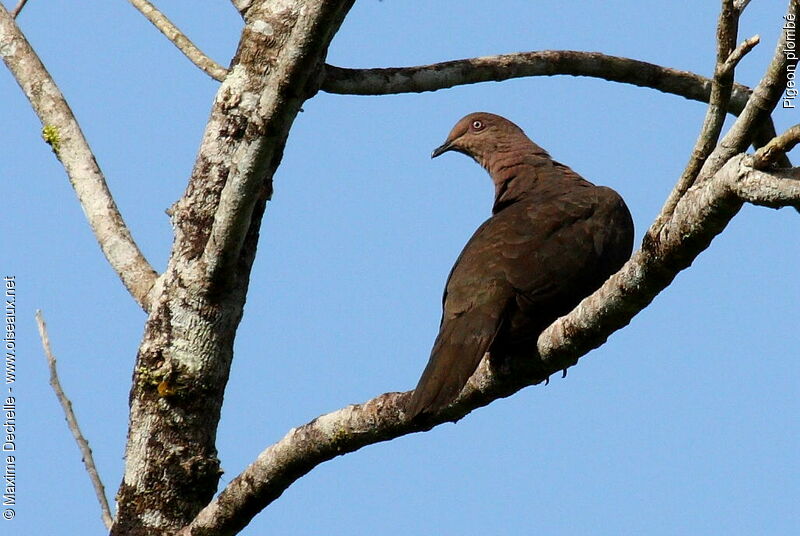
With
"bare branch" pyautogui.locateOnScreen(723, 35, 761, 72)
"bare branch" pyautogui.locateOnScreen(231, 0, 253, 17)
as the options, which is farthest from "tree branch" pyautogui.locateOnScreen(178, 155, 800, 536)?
"bare branch" pyautogui.locateOnScreen(231, 0, 253, 17)

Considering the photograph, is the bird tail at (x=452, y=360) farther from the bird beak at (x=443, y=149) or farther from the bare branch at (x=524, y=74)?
the bird beak at (x=443, y=149)

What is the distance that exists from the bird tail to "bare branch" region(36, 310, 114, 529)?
4.00 ft

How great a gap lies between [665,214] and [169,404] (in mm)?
2007

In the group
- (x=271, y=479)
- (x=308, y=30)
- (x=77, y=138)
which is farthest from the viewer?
(x=77, y=138)

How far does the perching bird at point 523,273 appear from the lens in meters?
3.77

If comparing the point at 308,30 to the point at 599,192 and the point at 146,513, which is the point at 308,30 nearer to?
the point at 146,513

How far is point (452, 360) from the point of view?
382 centimetres

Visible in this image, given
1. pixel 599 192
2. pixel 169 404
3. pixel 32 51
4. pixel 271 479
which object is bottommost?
pixel 271 479

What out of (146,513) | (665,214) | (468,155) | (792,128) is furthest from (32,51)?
(792,128)

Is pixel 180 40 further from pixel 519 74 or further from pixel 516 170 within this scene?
pixel 516 170

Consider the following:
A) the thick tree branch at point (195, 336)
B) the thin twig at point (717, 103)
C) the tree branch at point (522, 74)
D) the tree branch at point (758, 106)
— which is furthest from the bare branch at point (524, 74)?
the tree branch at point (758, 106)

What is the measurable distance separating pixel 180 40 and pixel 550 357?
2642 mm

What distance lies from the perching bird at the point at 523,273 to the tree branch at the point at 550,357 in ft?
0.27

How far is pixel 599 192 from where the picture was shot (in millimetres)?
4914
